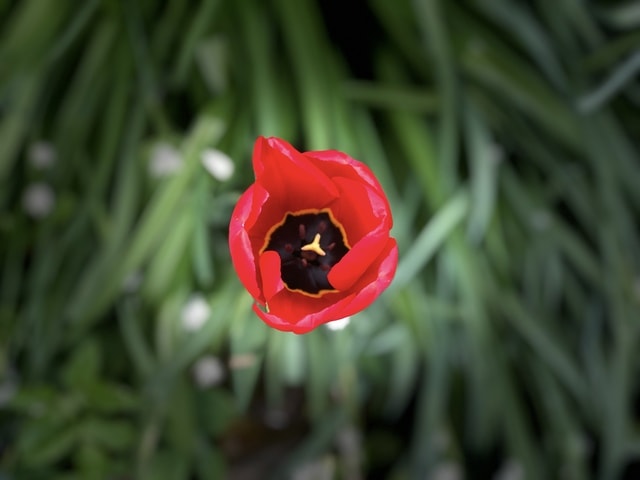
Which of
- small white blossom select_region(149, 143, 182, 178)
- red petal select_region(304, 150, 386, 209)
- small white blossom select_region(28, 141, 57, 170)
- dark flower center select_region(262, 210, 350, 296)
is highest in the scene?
red petal select_region(304, 150, 386, 209)

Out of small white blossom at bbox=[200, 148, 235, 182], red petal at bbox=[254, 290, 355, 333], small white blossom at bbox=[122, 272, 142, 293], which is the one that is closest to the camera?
red petal at bbox=[254, 290, 355, 333]

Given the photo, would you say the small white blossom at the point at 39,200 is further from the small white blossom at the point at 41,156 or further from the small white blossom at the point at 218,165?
the small white blossom at the point at 218,165

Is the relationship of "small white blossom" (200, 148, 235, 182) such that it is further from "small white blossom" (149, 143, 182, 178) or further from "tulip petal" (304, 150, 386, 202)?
"tulip petal" (304, 150, 386, 202)

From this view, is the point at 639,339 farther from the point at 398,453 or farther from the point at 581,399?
the point at 398,453

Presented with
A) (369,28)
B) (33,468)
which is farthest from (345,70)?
(33,468)

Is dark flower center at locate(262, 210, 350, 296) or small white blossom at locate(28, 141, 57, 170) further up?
dark flower center at locate(262, 210, 350, 296)

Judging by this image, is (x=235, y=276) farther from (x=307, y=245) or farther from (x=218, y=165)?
(x=307, y=245)

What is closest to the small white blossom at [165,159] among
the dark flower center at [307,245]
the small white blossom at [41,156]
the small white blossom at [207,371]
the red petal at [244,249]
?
the small white blossom at [41,156]

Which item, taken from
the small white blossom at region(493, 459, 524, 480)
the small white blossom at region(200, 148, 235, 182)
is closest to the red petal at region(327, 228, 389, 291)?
the small white blossom at region(200, 148, 235, 182)
